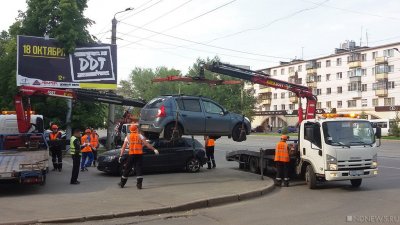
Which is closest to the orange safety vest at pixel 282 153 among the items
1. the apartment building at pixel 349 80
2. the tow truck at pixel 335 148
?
Answer: the tow truck at pixel 335 148

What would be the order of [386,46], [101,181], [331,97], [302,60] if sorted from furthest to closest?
[302,60] → [331,97] → [386,46] → [101,181]

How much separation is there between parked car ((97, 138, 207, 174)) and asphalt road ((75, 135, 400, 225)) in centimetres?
466

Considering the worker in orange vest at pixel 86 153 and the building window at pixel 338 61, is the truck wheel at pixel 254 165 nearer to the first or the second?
the worker in orange vest at pixel 86 153

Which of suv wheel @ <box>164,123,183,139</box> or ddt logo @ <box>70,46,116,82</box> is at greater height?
ddt logo @ <box>70,46,116,82</box>

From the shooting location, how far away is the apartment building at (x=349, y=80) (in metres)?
73.0

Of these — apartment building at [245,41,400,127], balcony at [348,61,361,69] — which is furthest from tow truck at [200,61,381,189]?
balcony at [348,61,361,69]

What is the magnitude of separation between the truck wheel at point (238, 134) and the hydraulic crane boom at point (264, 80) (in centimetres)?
167

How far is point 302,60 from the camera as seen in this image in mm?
92875

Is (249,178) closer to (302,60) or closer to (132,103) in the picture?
(132,103)

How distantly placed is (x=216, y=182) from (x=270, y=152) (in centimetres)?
324

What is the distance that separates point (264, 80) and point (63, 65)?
1326 cm

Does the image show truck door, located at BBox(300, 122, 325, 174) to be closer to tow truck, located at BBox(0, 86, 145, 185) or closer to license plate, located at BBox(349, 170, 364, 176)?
license plate, located at BBox(349, 170, 364, 176)

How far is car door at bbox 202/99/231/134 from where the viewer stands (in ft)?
47.9

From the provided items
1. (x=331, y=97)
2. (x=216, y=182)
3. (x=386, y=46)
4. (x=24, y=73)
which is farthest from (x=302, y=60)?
(x=216, y=182)
